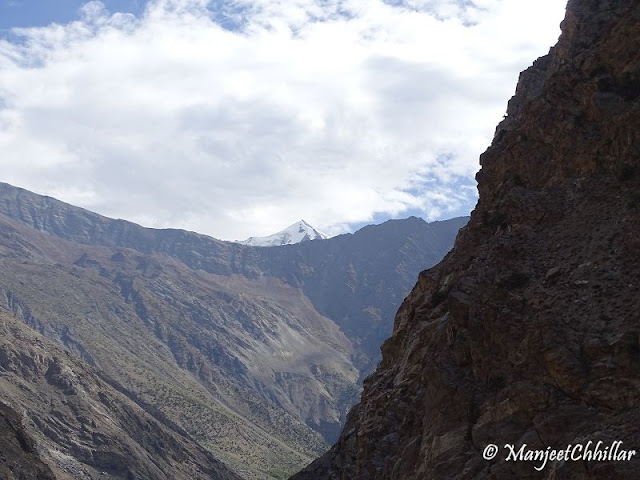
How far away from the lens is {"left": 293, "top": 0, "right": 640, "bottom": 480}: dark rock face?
23.8m

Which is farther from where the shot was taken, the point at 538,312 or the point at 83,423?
the point at 83,423

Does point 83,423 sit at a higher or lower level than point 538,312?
lower

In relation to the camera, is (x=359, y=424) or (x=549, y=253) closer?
(x=549, y=253)

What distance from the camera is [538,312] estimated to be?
27188mm

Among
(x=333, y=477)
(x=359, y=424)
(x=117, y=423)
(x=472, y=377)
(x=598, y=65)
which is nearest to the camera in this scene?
(x=472, y=377)

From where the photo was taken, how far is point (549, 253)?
29.8 meters

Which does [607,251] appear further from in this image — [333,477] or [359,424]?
[333,477]

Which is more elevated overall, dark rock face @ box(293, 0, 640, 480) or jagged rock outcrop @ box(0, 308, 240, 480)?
dark rock face @ box(293, 0, 640, 480)

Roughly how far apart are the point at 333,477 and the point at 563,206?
18.6 metres

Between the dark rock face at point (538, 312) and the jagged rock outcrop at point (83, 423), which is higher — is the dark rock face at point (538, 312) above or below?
above

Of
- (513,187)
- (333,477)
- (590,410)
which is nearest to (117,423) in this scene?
(333,477)

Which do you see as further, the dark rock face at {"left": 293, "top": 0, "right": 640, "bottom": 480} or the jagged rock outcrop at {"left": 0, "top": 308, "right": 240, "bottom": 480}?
the jagged rock outcrop at {"left": 0, "top": 308, "right": 240, "bottom": 480}

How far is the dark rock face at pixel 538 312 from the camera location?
23.8 m

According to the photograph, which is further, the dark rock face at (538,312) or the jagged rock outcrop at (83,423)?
the jagged rock outcrop at (83,423)
